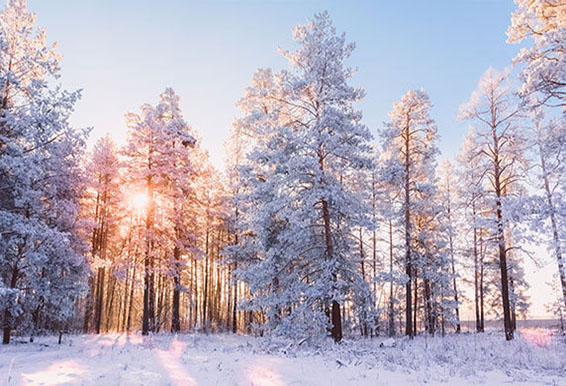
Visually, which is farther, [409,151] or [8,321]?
[409,151]

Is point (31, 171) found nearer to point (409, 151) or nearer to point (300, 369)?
point (300, 369)

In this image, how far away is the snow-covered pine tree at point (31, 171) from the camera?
536 inches

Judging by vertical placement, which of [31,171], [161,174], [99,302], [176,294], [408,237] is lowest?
[99,302]

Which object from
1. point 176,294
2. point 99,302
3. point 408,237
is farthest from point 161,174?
point 408,237

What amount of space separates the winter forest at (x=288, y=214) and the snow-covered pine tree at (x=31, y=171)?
8cm

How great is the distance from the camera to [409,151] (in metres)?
21.7

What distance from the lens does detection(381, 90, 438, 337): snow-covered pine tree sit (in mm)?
20578

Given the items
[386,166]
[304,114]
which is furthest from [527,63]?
[386,166]

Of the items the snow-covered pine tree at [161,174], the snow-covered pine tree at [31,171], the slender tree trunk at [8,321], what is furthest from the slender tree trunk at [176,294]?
the slender tree trunk at [8,321]

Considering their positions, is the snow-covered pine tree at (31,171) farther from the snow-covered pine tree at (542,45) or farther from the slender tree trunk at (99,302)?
the snow-covered pine tree at (542,45)

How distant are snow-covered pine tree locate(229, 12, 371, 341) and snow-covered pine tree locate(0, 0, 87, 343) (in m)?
8.45

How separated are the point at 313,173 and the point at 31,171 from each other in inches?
442

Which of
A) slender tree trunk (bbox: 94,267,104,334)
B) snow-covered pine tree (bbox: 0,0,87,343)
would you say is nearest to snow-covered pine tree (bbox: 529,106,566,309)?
snow-covered pine tree (bbox: 0,0,87,343)

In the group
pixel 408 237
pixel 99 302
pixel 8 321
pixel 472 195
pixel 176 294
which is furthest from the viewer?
pixel 176 294
